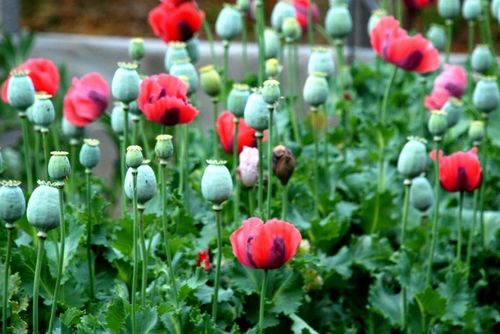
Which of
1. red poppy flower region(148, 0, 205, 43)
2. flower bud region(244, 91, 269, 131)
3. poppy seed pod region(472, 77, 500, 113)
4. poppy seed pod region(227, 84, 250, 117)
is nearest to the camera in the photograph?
flower bud region(244, 91, 269, 131)

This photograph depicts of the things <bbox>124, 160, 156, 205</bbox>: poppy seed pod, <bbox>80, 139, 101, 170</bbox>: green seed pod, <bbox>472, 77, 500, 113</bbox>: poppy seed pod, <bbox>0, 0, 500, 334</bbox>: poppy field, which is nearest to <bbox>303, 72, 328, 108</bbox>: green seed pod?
<bbox>0, 0, 500, 334</bbox>: poppy field

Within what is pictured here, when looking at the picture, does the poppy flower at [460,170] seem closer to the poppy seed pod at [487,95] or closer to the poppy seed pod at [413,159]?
the poppy seed pod at [413,159]

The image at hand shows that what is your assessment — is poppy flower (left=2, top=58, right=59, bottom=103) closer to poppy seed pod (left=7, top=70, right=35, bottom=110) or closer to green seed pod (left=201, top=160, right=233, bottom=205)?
poppy seed pod (left=7, top=70, right=35, bottom=110)

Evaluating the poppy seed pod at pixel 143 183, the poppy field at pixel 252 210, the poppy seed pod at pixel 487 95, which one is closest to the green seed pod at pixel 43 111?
the poppy field at pixel 252 210

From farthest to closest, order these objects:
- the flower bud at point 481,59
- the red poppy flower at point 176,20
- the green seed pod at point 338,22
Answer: the flower bud at point 481,59 → the green seed pod at point 338,22 → the red poppy flower at point 176,20

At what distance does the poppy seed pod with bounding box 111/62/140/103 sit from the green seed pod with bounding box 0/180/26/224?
0.33 metres

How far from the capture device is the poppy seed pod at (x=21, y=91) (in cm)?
192

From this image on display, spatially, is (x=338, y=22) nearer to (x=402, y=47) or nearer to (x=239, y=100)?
(x=402, y=47)

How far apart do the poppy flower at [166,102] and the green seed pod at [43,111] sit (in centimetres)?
14

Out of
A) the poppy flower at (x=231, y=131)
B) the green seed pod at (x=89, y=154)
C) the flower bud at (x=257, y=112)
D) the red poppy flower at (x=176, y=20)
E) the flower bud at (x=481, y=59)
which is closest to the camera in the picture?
the flower bud at (x=257, y=112)

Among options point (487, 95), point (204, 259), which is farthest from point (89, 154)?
point (487, 95)

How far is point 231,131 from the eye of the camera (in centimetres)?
232

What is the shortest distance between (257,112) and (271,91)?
0.11m

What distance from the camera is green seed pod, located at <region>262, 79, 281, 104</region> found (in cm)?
181
